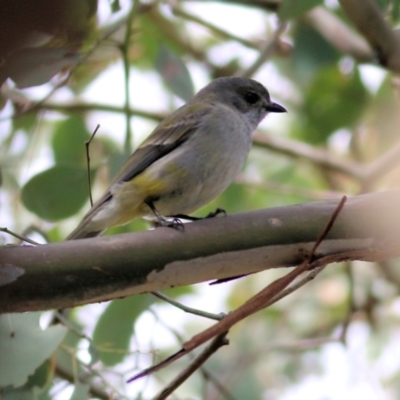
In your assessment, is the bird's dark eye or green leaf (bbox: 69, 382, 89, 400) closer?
green leaf (bbox: 69, 382, 89, 400)

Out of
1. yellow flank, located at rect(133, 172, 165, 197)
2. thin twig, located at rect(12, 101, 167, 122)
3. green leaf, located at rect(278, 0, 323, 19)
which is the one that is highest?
thin twig, located at rect(12, 101, 167, 122)

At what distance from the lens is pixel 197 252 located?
1.76 metres

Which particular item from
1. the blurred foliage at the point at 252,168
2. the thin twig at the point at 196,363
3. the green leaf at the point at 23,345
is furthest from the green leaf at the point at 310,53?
the thin twig at the point at 196,363

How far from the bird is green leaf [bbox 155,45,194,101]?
540mm

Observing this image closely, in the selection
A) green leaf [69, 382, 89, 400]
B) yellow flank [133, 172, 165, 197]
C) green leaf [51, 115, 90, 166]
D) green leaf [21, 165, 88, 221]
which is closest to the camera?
green leaf [69, 382, 89, 400]

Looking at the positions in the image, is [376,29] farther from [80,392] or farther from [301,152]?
[80,392]

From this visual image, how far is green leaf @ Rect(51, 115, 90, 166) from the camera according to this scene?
4.09m

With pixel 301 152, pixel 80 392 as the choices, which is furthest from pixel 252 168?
pixel 80 392

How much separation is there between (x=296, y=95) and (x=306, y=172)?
2.21 feet

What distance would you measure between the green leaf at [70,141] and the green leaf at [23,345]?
1.84 meters

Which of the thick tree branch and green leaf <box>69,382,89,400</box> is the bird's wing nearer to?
green leaf <box>69,382,89,400</box>

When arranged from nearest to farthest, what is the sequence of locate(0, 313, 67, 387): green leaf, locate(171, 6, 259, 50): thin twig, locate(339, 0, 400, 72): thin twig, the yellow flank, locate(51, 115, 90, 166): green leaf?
locate(0, 313, 67, 387): green leaf → the yellow flank → locate(339, 0, 400, 72): thin twig → locate(51, 115, 90, 166): green leaf → locate(171, 6, 259, 50): thin twig

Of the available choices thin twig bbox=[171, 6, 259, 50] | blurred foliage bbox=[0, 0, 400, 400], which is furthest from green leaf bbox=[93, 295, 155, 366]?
thin twig bbox=[171, 6, 259, 50]

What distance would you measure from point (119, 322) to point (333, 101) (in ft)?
8.81
